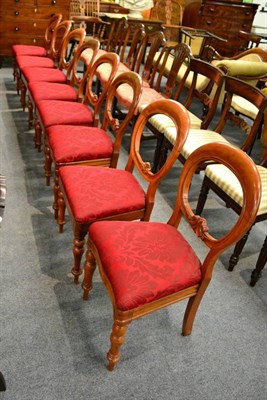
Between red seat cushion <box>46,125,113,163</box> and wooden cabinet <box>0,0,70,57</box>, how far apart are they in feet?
9.48

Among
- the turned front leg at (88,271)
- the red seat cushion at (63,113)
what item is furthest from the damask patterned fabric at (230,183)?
the red seat cushion at (63,113)

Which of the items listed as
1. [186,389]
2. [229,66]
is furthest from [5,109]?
[186,389]

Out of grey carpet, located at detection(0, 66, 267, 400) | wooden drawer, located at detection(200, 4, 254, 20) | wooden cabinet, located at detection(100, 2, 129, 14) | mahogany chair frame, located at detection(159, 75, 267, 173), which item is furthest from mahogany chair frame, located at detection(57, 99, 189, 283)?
wooden cabinet, located at detection(100, 2, 129, 14)

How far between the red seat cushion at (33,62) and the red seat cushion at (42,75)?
0.14 m

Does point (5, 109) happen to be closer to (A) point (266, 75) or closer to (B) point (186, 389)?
(A) point (266, 75)

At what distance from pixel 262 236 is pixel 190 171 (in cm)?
114

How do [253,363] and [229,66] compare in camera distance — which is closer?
[253,363]

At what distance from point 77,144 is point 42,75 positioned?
1.31 meters

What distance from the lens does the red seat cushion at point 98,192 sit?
57.4 inches

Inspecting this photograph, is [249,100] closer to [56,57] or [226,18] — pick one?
[56,57]

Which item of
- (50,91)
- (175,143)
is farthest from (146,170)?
(50,91)

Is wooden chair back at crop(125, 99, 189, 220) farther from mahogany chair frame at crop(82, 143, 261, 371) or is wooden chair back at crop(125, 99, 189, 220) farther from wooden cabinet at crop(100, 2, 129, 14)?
wooden cabinet at crop(100, 2, 129, 14)

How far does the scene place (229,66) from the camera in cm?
298

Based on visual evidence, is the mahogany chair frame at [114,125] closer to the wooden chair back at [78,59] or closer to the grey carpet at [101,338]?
the grey carpet at [101,338]
